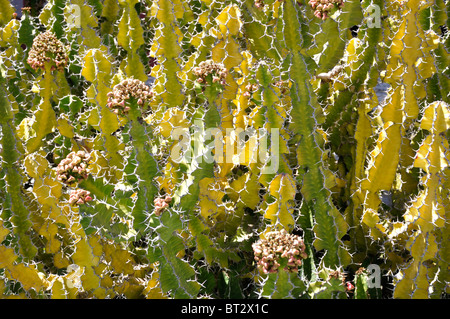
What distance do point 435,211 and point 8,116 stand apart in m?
1.22

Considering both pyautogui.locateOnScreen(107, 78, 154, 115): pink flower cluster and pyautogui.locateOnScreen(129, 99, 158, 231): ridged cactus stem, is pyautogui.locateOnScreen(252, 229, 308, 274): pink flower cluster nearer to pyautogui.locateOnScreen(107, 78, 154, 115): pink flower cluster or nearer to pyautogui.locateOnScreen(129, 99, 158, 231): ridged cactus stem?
pyautogui.locateOnScreen(129, 99, 158, 231): ridged cactus stem

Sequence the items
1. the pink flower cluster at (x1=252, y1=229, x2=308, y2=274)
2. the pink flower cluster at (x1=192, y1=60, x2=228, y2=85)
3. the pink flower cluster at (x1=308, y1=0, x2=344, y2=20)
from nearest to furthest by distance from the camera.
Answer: the pink flower cluster at (x1=252, y1=229, x2=308, y2=274)
the pink flower cluster at (x1=192, y1=60, x2=228, y2=85)
the pink flower cluster at (x1=308, y1=0, x2=344, y2=20)

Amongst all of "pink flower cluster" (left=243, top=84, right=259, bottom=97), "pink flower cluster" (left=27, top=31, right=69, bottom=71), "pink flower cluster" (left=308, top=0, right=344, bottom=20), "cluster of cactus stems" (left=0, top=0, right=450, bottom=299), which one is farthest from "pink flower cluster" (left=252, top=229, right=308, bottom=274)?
"pink flower cluster" (left=27, top=31, right=69, bottom=71)

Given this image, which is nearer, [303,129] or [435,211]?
[435,211]

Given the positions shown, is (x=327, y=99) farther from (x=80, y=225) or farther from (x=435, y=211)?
(x=80, y=225)

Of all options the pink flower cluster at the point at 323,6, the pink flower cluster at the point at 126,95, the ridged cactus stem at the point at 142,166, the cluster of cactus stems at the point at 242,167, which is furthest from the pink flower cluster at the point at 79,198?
the pink flower cluster at the point at 323,6

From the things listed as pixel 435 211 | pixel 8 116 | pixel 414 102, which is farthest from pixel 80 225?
pixel 414 102

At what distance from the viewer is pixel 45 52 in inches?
63.8

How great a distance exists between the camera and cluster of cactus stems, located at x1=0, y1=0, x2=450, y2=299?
121cm

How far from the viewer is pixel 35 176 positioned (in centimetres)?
139

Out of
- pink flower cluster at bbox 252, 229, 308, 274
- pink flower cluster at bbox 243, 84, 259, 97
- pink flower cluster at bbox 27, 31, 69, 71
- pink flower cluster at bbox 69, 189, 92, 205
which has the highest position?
pink flower cluster at bbox 27, 31, 69, 71


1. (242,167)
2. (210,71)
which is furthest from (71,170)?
(242,167)

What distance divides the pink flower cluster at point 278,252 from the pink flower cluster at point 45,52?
102 cm

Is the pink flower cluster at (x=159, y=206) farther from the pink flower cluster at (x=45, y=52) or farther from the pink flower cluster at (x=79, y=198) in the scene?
the pink flower cluster at (x=45, y=52)
